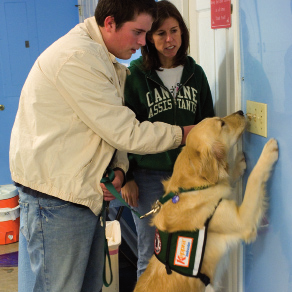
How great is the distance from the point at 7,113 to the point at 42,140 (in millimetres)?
3564

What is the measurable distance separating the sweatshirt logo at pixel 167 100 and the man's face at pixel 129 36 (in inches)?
13.6

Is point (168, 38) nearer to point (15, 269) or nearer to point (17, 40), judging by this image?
point (15, 269)

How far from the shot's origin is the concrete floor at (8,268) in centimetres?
320

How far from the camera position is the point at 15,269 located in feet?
11.5

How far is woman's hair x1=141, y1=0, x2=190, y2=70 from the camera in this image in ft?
6.40

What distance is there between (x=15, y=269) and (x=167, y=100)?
236cm

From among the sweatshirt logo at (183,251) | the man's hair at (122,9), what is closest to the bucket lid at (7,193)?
the sweatshirt logo at (183,251)

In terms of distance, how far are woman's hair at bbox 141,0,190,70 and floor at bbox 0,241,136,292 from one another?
5.81 ft

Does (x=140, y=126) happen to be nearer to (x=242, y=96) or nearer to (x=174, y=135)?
(x=174, y=135)

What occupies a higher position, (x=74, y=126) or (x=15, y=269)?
(x=74, y=126)

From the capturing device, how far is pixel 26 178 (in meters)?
1.60

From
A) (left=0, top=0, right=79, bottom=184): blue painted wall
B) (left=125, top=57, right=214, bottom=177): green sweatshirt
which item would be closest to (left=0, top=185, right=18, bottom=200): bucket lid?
(left=0, top=0, right=79, bottom=184): blue painted wall

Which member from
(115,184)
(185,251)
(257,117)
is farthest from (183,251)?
(257,117)

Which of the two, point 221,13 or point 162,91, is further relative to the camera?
point 162,91
